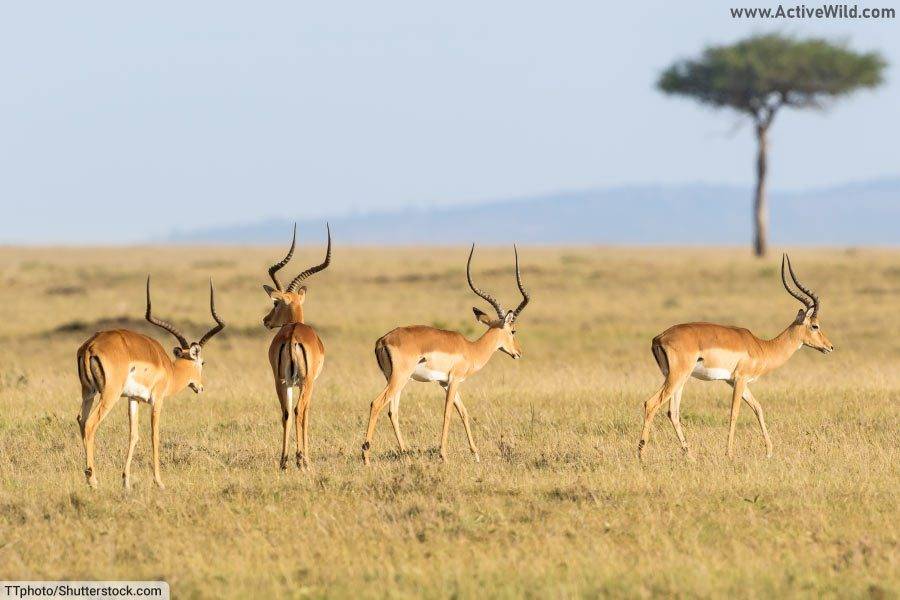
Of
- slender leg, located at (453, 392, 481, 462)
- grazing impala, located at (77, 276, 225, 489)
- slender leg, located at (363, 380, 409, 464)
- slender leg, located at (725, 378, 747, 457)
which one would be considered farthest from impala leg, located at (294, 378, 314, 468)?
slender leg, located at (725, 378, 747, 457)

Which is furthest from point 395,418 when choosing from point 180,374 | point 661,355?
point 661,355

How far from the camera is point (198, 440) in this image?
12.6 m

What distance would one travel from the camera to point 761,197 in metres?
53.3

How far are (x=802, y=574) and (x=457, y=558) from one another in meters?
2.01

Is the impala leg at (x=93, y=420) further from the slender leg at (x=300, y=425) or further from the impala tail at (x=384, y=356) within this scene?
the impala tail at (x=384, y=356)

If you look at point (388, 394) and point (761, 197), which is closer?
point (388, 394)

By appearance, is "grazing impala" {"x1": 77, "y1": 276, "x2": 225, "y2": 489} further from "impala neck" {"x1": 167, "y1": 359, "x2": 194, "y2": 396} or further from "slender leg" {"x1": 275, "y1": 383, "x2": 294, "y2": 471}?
"slender leg" {"x1": 275, "y1": 383, "x2": 294, "y2": 471}

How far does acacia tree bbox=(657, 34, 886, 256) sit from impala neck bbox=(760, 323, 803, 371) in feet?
128

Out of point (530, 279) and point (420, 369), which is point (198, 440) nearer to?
point (420, 369)

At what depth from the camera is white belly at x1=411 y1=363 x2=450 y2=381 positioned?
473 inches

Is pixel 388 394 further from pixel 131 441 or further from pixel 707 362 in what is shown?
pixel 707 362

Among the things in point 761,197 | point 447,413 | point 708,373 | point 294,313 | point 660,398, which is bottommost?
point 447,413

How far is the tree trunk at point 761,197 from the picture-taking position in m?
52.3

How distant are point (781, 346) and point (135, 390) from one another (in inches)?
258
